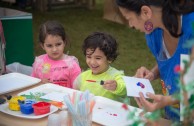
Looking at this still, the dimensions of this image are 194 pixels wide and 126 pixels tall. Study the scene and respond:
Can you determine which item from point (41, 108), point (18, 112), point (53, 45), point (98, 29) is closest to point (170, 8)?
point (41, 108)

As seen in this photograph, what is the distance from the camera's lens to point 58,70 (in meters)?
2.43

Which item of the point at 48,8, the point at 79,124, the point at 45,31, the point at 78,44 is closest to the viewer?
the point at 79,124

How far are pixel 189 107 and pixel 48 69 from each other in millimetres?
1807

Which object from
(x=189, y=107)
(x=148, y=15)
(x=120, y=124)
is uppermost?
(x=148, y=15)

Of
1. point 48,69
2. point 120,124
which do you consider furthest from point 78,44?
point 120,124

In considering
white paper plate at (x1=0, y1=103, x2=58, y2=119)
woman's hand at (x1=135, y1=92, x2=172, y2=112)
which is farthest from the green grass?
woman's hand at (x1=135, y1=92, x2=172, y2=112)

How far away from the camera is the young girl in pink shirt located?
94.1 inches

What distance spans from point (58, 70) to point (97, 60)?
1.36 feet

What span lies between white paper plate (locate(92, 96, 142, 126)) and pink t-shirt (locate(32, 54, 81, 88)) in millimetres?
635

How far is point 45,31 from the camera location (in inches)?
94.9

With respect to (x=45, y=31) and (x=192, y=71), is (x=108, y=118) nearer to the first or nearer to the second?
(x=192, y=71)

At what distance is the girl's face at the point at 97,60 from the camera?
6.96 feet

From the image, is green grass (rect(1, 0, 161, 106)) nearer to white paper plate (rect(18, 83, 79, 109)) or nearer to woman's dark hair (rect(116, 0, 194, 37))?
white paper plate (rect(18, 83, 79, 109))

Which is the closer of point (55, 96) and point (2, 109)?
point (2, 109)
